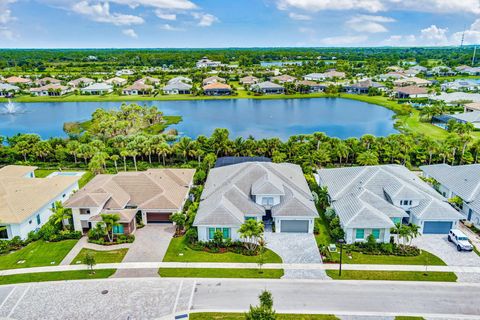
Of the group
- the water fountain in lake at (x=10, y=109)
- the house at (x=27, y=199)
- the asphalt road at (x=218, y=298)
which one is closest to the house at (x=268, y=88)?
the water fountain in lake at (x=10, y=109)

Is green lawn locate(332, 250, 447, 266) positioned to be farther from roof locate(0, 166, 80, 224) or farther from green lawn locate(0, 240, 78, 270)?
roof locate(0, 166, 80, 224)

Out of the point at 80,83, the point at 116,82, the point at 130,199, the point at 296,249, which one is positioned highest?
the point at 116,82

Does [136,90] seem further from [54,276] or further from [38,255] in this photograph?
[54,276]

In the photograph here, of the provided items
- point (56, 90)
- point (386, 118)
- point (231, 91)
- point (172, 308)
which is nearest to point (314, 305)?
point (172, 308)

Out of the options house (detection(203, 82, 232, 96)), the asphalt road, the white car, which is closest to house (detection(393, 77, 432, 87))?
→ house (detection(203, 82, 232, 96))

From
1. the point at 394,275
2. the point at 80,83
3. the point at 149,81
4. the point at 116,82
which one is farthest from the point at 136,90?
the point at 394,275

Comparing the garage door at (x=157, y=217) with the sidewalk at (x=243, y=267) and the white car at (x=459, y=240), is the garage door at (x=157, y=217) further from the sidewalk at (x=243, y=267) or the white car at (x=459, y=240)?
the white car at (x=459, y=240)
